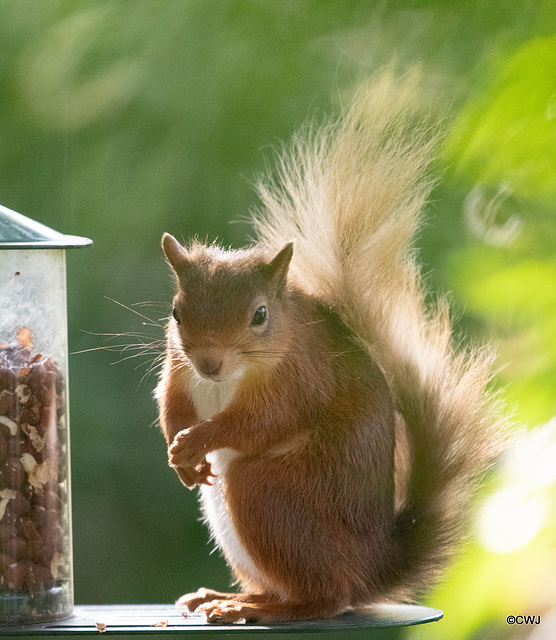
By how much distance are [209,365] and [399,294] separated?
21.1 inches

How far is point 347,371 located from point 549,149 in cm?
85

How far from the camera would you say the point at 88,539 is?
449cm

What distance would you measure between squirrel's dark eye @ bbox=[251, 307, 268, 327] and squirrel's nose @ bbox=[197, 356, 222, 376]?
122 millimetres

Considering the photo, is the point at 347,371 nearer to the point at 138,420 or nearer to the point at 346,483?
the point at 346,483

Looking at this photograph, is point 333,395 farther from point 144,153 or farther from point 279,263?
point 144,153

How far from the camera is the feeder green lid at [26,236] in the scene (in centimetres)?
176

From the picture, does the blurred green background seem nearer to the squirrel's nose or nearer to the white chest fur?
the white chest fur

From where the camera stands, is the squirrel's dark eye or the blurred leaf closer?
the blurred leaf

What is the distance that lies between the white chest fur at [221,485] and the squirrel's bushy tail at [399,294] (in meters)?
0.30

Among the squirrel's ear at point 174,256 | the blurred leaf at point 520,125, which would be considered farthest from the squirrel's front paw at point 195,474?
the blurred leaf at point 520,125

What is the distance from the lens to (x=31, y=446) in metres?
2.02

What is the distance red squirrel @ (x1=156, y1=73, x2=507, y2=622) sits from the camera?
195 cm

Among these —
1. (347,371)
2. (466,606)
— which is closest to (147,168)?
(347,371)

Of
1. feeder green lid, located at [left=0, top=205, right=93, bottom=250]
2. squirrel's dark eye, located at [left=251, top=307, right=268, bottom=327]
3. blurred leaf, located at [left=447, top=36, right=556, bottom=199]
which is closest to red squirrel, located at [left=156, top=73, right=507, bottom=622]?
squirrel's dark eye, located at [left=251, top=307, right=268, bottom=327]
